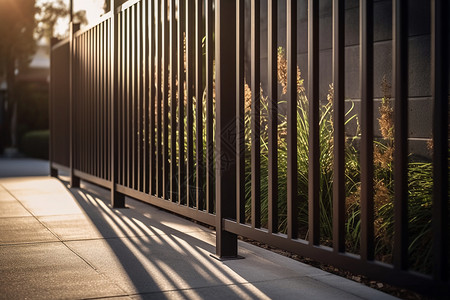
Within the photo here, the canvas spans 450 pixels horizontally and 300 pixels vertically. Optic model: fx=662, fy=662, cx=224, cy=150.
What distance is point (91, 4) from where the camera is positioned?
12156 millimetres

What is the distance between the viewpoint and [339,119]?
3740 millimetres

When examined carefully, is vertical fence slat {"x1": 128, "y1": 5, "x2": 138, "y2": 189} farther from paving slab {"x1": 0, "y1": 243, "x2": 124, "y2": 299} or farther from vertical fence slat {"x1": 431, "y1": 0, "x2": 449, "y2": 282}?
vertical fence slat {"x1": 431, "y1": 0, "x2": 449, "y2": 282}

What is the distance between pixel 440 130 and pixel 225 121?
2193 millimetres

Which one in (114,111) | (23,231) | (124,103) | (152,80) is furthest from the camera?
(114,111)

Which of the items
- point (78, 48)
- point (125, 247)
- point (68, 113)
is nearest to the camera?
point (125, 247)

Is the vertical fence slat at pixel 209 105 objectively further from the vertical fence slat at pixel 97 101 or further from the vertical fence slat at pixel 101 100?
the vertical fence slat at pixel 97 101

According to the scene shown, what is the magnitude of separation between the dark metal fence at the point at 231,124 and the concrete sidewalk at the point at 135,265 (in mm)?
241

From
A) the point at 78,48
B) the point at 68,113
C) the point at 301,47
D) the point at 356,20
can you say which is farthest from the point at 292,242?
the point at 68,113

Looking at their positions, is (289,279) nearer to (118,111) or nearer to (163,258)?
(163,258)

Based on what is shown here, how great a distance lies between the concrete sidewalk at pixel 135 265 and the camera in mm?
3959

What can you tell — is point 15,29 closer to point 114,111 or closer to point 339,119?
point 114,111

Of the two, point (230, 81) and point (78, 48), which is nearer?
point (230, 81)

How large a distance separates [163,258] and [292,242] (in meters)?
1.17

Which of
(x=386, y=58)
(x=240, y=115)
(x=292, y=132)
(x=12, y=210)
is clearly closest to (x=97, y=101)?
(x=12, y=210)
